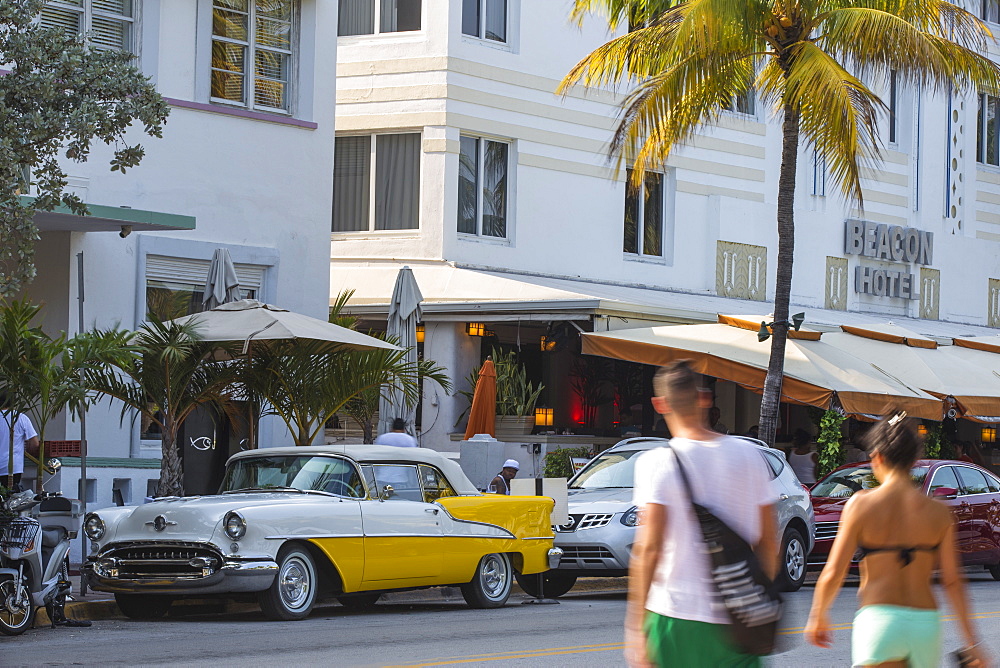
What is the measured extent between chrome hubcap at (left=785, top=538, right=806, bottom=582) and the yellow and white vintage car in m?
3.43

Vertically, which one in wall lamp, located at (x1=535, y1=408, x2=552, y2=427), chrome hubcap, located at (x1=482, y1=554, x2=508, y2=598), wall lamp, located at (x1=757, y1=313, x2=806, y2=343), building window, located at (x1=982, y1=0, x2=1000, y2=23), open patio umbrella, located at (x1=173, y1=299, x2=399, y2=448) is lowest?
chrome hubcap, located at (x1=482, y1=554, x2=508, y2=598)

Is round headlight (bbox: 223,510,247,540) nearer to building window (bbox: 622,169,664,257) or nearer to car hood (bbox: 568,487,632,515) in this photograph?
car hood (bbox: 568,487,632,515)

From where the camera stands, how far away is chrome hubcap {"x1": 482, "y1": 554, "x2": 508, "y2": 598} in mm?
14610

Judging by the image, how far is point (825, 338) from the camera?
→ 2330 centimetres

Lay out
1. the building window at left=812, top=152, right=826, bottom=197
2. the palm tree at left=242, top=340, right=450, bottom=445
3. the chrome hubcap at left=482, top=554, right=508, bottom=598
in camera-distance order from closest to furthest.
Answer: the chrome hubcap at left=482, top=554, right=508, bottom=598 < the palm tree at left=242, top=340, right=450, bottom=445 < the building window at left=812, top=152, right=826, bottom=197

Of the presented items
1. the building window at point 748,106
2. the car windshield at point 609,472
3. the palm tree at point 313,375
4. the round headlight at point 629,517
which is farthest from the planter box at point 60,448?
the building window at point 748,106

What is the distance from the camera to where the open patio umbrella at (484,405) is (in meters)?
22.4

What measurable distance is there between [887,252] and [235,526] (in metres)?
23.8

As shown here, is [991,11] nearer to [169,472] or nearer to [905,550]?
[169,472]

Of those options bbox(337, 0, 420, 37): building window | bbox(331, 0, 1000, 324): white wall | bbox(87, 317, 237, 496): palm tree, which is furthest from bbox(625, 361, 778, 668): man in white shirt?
bbox(337, 0, 420, 37): building window

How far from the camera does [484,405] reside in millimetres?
22422

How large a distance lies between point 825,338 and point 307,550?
1229 cm

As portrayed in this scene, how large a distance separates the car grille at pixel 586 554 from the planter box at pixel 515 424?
26.8 feet

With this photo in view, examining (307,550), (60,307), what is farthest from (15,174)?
(60,307)
